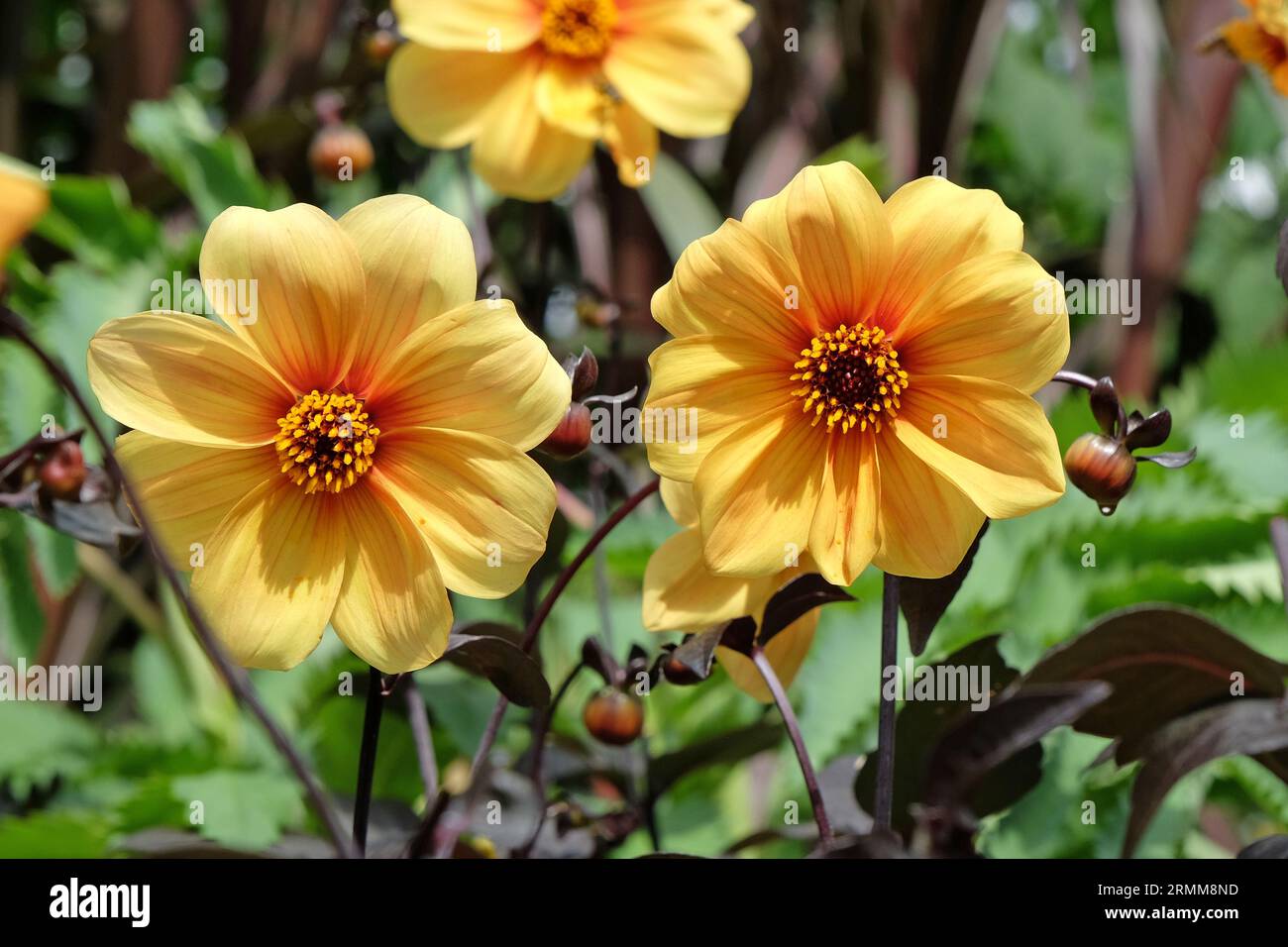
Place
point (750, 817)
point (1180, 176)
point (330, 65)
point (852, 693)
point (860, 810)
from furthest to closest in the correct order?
point (330, 65)
point (1180, 176)
point (750, 817)
point (852, 693)
point (860, 810)

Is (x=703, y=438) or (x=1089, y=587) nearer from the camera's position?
(x=703, y=438)

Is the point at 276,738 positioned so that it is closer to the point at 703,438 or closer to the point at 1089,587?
the point at 703,438

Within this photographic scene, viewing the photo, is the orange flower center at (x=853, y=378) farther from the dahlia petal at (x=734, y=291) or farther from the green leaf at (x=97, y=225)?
the green leaf at (x=97, y=225)

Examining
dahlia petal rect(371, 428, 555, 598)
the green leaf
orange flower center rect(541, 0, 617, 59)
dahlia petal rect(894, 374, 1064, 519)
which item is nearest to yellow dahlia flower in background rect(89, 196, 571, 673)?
dahlia petal rect(371, 428, 555, 598)

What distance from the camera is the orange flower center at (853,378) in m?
0.34

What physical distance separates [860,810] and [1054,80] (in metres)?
1.33

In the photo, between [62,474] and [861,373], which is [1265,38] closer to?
[861,373]

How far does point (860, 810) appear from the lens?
1.28 feet

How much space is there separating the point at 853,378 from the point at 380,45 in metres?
0.29

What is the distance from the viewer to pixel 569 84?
1.61ft

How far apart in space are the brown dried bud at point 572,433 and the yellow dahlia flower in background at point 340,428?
0.02 meters

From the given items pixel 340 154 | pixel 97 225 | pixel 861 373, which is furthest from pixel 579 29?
pixel 97 225

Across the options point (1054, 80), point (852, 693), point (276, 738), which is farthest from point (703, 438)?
point (1054, 80)

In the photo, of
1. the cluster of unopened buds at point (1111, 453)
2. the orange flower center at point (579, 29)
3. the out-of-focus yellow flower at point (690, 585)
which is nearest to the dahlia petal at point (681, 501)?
the out-of-focus yellow flower at point (690, 585)
